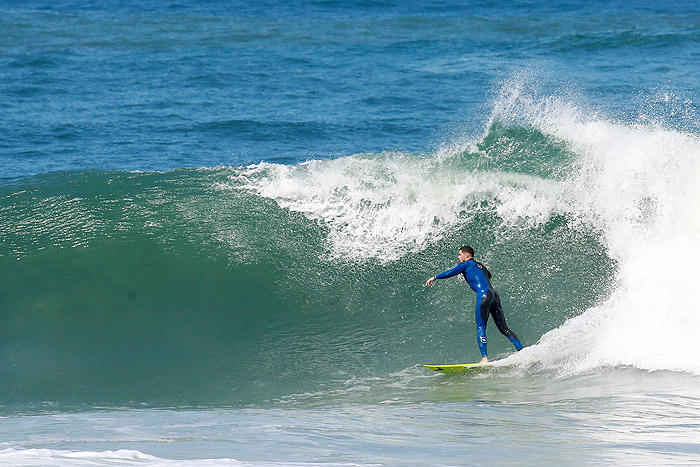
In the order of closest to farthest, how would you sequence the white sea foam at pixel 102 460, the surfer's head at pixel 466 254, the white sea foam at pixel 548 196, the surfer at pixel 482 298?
1. the white sea foam at pixel 102 460
2. the surfer at pixel 482 298
3. the surfer's head at pixel 466 254
4. the white sea foam at pixel 548 196

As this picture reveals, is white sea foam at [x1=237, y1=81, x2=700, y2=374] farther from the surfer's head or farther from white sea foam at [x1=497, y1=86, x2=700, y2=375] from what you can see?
the surfer's head

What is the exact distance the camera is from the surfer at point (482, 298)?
24.1 ft

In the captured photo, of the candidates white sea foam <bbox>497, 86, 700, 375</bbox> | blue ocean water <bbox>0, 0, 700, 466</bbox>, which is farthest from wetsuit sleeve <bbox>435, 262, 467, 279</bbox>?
white sea foam <bbox>497, 86, 700, 375</bbox>

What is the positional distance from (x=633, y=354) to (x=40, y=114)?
1337cm

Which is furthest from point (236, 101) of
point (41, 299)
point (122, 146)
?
point (41, 299)

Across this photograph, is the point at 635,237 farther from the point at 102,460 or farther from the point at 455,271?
the point at 102,460

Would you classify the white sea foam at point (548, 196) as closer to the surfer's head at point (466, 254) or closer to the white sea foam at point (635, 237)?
the white sea foam at point (635, 237)

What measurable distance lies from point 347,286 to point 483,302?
5.85ft

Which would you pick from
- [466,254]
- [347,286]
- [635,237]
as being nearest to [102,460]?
[466,254]

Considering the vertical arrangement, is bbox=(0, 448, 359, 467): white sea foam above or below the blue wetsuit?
above

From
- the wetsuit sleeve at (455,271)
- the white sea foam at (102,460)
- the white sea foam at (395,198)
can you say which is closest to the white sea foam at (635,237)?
the white sea foam at (395,198)

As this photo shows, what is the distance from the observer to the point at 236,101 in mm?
17922

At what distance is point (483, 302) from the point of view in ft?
24.3

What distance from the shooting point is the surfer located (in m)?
7.33
